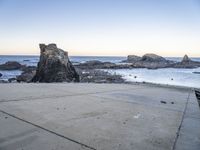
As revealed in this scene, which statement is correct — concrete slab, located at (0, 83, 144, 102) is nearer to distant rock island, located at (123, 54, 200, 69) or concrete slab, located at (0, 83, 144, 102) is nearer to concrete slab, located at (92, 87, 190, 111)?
concrete slab, located at (92, 87, 190, 111)

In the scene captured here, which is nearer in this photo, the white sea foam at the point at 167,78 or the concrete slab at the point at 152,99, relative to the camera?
the concrete slab at the point at 152,99

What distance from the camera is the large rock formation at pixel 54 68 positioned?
1523 cm

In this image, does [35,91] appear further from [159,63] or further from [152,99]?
[159,63]

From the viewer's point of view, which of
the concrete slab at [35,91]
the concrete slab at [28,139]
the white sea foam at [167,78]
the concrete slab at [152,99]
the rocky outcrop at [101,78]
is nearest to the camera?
the concrete slab at [28,139]

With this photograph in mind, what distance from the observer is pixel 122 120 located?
134 inches

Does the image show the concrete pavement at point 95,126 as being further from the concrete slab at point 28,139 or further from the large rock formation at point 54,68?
the large rock formation at point 54,68

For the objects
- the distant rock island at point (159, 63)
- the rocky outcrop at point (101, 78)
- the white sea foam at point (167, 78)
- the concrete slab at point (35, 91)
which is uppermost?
the concrete slab at point (35, 91)

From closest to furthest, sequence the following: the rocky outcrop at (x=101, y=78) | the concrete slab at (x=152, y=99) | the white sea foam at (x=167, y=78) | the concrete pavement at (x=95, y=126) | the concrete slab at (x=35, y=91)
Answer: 1. the concrete pavement at (x=95, y=126)
2. the concrete slab at (x=152, y=99)
3. the concrete slab at (x=35, y=91)
4. the rocky outcrop at (x=101, y=78)
5. the white sea foam at (x=167, y=78)

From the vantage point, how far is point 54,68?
15.7 m

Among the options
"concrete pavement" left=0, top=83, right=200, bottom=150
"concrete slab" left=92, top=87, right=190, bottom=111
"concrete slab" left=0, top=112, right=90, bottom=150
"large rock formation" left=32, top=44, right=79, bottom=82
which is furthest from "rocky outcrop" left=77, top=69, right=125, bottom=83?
"concrete slab" left=0, top=112, right=90, bottom=150

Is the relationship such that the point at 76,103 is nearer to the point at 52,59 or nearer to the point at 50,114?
the point at 50,114

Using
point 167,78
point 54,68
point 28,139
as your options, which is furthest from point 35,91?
point 167,78

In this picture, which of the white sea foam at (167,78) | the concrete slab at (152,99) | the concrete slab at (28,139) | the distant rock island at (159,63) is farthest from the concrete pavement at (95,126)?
the distant rock island at (159,63)

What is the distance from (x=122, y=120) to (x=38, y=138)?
51.9 inches
